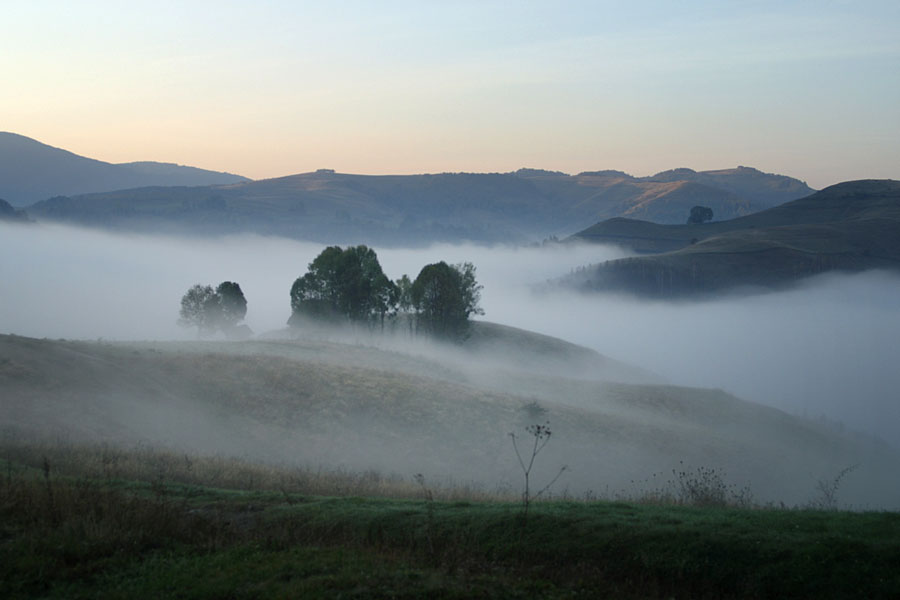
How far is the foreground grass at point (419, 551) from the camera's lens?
9406 millimetres

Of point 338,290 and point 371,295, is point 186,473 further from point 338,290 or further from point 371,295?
point 371,295

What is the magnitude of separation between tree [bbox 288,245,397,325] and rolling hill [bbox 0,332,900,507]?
2695 centimetres

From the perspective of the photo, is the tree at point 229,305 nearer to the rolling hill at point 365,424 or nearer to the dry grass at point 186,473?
the rolling hill at point 365,424

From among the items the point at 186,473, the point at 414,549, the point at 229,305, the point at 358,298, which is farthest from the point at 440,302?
the point at 414,549

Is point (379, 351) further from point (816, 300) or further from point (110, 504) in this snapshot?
point (816, 300)

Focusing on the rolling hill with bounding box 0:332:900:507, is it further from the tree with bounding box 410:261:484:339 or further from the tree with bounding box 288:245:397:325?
the tree with bounding box 410:261:484:339

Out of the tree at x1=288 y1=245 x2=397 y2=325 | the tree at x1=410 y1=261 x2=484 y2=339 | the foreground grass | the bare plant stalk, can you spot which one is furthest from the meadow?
the tree at x1=410 y1=261 x2=484 y2=339

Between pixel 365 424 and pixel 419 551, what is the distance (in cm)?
2544

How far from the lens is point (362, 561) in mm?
10133

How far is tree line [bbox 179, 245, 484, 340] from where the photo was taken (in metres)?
80.9

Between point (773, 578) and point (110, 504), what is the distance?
33.9 ft

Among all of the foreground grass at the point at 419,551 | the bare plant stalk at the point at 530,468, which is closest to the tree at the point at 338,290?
the bare plant stalk at the point at 530,468

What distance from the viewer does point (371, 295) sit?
81875 millimetres

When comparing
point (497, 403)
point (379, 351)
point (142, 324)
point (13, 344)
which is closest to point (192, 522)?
point (13, 344)
